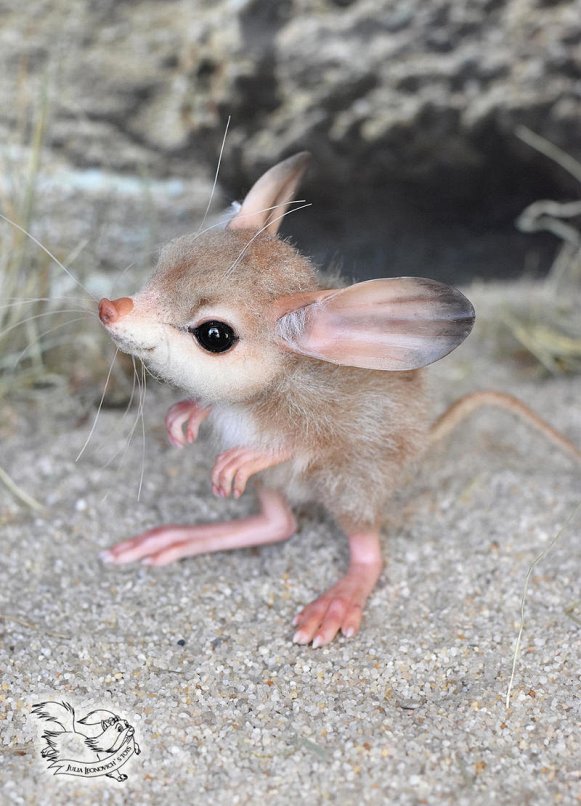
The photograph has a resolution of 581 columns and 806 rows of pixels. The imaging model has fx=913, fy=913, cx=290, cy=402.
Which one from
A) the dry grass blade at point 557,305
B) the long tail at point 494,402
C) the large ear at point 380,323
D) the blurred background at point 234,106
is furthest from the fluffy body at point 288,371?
the dry grass blade at point 557,305

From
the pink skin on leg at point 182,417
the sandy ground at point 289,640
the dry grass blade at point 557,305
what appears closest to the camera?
the sandy ground at point 289,640

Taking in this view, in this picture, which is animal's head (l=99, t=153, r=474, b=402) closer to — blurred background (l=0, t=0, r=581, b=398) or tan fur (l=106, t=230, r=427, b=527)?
tan fur (l=106, t=230, r=427, b=527)

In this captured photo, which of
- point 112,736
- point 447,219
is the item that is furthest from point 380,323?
point 447,219

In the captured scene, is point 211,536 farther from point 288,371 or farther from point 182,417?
point 288,371

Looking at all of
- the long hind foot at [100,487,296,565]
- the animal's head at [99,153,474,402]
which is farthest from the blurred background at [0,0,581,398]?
the animal's head at [99,153,474,402]

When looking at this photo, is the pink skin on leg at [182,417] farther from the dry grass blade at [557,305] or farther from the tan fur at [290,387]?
the dry grass blade at [557,305]

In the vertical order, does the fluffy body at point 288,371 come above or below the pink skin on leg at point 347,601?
above

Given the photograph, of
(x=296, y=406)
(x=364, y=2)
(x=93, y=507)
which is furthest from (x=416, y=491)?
(x=364, y=2)
